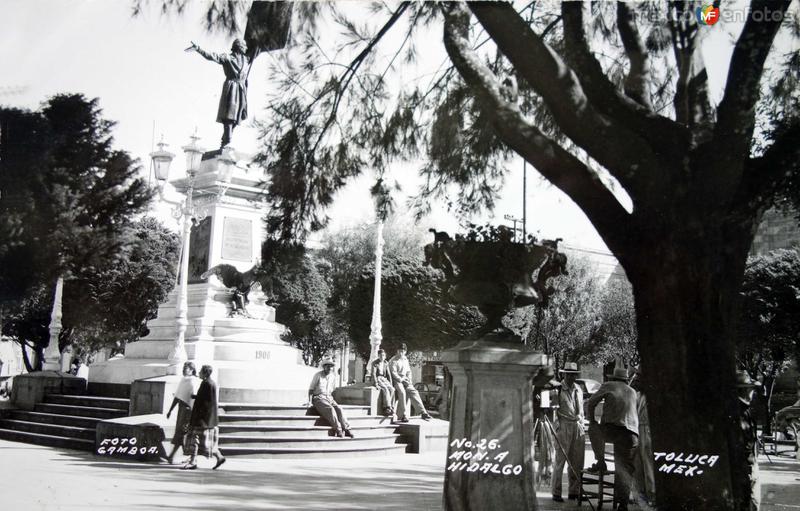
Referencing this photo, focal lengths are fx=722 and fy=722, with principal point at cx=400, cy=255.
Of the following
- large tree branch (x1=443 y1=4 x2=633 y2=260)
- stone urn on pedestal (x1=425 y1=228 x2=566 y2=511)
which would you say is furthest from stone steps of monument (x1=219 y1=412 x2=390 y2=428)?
large tree branch (x1=443 y1=4 x2=633 y2=260)

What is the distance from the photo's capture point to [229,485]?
28.4 feet

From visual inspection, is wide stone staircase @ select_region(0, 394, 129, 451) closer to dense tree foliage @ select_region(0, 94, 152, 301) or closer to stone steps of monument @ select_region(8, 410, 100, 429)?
stone steps of monument @ select_region(8, 410, 100, 429)

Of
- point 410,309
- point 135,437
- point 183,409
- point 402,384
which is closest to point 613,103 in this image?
point 183,409

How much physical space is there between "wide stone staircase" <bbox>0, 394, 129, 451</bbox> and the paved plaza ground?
1.86 ft

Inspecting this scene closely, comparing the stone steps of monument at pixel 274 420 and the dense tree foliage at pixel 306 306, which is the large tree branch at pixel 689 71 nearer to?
the stone steps of monument at pixel 274 420

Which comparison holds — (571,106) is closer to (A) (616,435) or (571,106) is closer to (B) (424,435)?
(A) (616,435)

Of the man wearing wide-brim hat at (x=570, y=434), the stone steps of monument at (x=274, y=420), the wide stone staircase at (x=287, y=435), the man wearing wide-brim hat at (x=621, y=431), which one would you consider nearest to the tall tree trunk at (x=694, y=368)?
the man wearing wide-brim hat at (x=621, y=431)

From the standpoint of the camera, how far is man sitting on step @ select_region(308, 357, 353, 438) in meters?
13.3

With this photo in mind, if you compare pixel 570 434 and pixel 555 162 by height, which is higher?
pixel 555 162

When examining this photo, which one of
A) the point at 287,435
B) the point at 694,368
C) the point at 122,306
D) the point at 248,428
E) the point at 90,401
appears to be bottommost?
the point at 287,435

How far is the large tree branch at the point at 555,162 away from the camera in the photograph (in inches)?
209

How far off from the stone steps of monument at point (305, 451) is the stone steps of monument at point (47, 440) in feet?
8.03

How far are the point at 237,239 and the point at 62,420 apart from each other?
5444 millimetres

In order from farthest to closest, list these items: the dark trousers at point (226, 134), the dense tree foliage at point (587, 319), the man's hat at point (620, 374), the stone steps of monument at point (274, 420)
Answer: the dense tree foliage at point (587, 319) → the dark trousers at point (226, 134) → the stone steps of monument at point (274, 420) → the man's hat at point (620, 374)
